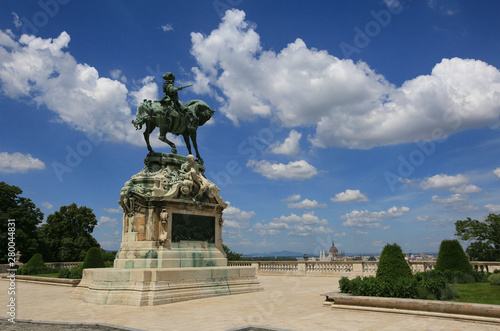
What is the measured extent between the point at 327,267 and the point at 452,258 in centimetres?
1140

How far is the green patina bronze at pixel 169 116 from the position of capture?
19.4 m

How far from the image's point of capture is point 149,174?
Result: 18250 mm

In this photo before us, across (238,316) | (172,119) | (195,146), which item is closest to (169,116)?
(172,119)

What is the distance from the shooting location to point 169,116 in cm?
1973

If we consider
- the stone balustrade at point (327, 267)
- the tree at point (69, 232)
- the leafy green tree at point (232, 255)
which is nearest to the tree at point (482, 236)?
the stone balustrade at point (327, 267)

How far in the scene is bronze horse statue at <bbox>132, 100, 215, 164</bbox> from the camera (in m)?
19.4

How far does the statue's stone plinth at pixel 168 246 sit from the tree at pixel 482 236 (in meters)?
28.1

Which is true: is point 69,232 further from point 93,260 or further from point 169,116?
point 169,116

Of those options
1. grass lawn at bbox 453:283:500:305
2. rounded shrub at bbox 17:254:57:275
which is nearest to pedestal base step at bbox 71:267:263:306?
grass lawn at bbox 453:283:500:305

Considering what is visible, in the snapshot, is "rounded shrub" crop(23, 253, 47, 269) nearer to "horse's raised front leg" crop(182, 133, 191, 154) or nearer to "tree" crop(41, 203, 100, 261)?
"tree" crop(41, 203, 100, 261)

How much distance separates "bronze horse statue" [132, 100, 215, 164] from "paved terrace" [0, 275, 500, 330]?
26.7ft

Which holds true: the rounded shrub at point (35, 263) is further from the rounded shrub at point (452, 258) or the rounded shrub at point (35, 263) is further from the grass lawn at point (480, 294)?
the grass lawn at point (480, 294)

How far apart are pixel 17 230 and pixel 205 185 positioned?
34.5m

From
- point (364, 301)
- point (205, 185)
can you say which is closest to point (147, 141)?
point (205, 185)
